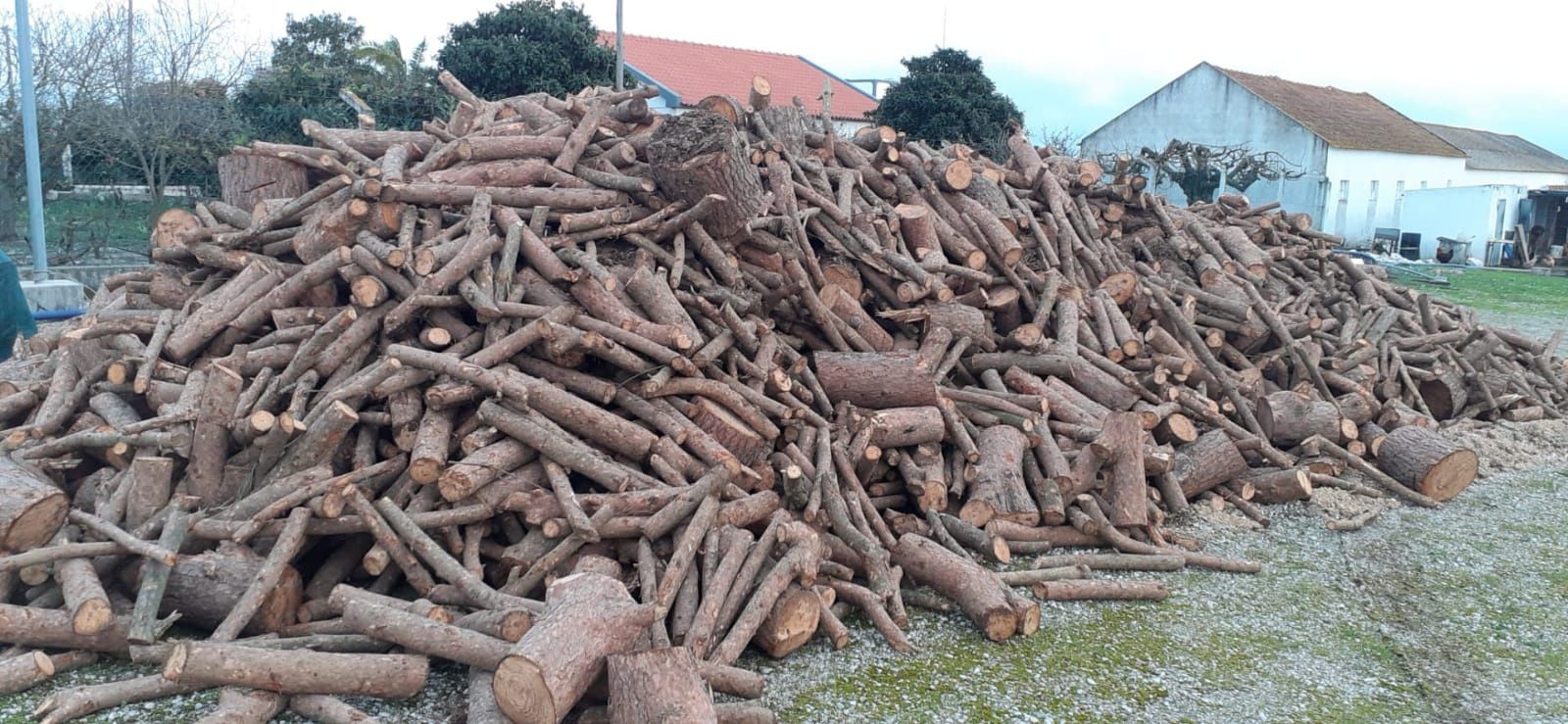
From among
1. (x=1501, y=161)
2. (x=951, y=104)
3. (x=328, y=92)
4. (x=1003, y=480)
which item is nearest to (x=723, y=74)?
(x=951, y=104)

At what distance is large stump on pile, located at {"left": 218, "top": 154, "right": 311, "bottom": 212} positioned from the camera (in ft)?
30.9

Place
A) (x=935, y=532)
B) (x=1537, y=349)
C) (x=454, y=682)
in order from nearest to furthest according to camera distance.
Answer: (x=454, y=682) < (x=935, y=532) < (x=1537, y=349)

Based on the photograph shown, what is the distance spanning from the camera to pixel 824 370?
835cm

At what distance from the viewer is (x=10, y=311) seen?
12.2m

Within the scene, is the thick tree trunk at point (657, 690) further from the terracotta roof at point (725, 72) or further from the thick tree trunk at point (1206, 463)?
the terracotta roof at point (725, 72)

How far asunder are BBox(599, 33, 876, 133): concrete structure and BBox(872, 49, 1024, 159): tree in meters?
5.15

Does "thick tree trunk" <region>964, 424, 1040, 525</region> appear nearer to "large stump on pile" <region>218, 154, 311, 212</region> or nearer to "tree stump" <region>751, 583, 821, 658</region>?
"tree stump" <region>751, 583, 821, 658</region>

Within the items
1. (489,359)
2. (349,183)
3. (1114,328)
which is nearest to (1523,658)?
(1114,328)

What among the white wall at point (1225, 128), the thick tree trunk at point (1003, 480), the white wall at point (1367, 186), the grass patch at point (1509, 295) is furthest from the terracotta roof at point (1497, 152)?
the thick tree trunk at point (1003, 480)

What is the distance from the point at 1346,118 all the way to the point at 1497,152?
14977 mm

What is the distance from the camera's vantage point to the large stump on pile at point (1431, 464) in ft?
30.2

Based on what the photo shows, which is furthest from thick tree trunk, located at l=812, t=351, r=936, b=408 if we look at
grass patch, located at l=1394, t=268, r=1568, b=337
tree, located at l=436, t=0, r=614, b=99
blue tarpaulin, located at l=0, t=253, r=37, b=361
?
grass patch, located at l=1394, t=268, r=1568, b=337

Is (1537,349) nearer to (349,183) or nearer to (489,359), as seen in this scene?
(489,359)

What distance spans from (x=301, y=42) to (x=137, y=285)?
60.7 feet
